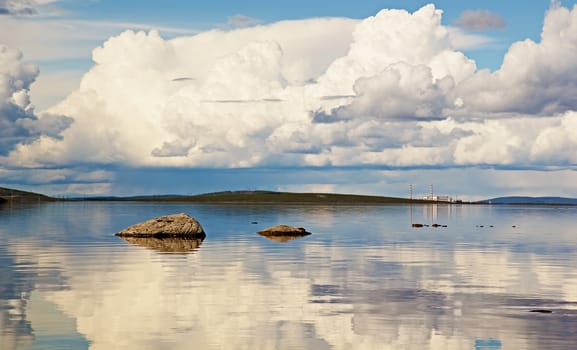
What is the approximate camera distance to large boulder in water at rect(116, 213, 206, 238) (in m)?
83.4

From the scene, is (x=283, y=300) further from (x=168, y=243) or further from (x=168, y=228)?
(x=168, y=228)

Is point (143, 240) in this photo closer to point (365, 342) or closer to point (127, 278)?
point (127, 278)

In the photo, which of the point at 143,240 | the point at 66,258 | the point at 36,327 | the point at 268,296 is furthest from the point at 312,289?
the point at 143,240

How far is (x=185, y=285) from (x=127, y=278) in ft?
16.2

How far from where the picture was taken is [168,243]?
7431 centimetres

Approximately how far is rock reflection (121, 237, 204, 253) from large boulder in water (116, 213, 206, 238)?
946 millimetres

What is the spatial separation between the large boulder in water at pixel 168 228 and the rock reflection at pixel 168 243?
3.10ft

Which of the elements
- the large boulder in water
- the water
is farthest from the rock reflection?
the water

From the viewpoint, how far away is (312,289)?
130 ft

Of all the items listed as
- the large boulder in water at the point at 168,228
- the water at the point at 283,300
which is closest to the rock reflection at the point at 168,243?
the large boulder in water at the point at 168,228

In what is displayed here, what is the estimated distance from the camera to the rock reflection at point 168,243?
66062 mm

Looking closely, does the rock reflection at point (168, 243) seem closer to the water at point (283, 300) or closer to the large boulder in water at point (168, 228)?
the large boulder in water at point (168, 228)

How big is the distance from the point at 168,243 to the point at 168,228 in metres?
9.19

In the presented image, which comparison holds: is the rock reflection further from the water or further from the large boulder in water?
the water
